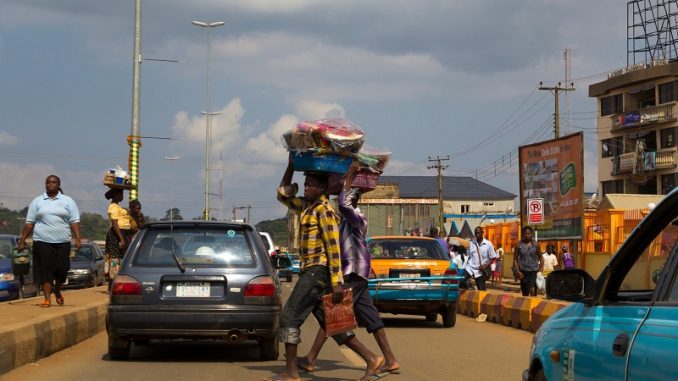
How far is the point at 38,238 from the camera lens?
1266 centimetres

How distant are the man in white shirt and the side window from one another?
54.7 ft

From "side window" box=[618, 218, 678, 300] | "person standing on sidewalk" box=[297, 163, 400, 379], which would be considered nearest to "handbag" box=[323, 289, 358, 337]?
"person standing on sidewalk" box=[297, 163, 400, 379]

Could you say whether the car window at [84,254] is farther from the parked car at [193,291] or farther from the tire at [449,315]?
the parked car at [193,291]

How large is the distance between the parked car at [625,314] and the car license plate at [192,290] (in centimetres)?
508

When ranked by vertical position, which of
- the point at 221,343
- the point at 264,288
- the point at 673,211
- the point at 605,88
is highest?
the point at 605,88

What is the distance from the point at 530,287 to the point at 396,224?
101 m

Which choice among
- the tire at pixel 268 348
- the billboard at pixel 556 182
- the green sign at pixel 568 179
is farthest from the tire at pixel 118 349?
the green sign at pixel 568 179

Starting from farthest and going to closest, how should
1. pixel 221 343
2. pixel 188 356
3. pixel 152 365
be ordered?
pixel 221 343
pixel 188 356
pixel 152 365

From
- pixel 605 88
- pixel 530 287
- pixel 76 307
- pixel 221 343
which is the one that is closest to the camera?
pixel 221 343

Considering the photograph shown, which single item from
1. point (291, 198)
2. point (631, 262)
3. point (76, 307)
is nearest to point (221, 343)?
point (76, 307)

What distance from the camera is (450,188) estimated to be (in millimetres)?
125812

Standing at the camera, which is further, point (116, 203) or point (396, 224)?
point (396, 224)

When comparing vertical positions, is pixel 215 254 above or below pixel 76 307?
above

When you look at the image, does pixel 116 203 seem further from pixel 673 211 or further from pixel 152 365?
pixel 673 211
